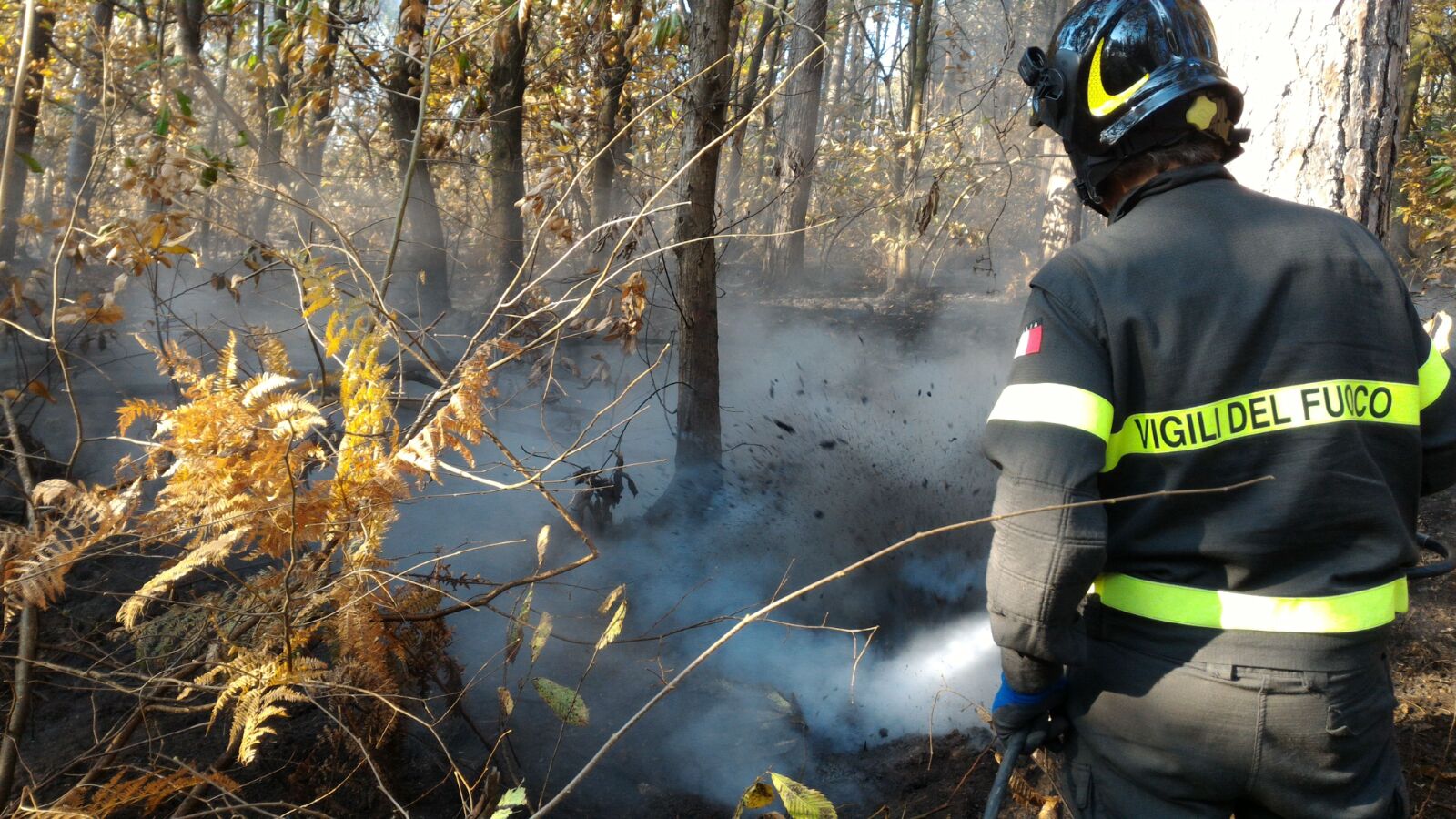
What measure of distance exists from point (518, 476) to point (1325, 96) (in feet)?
14.3

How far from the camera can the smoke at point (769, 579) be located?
3.88 meters

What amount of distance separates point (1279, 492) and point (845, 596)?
3.54m

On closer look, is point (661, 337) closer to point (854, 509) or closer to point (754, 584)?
point (854, 509)

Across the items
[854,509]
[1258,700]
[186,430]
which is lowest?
[854,509]

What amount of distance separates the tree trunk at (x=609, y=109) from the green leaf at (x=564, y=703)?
393 cm

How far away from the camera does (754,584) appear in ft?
16.7

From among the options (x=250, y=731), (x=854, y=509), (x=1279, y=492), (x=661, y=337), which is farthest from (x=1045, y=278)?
(x=661, y=337)

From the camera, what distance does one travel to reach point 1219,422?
176 centimetres

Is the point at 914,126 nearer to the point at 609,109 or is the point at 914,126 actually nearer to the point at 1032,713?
the point at 609,109

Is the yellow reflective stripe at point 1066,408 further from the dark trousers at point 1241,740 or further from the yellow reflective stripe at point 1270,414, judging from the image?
the dark trousers at point 1241,740

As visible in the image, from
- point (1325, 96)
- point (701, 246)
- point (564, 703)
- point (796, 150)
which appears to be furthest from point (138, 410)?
point (796, 150)

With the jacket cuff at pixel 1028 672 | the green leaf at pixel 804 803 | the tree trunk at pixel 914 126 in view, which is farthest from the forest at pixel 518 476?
the jacket cuff at pixel 1028 672

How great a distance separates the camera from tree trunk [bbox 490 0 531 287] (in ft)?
26.6

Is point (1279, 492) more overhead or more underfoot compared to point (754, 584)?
more overhead
